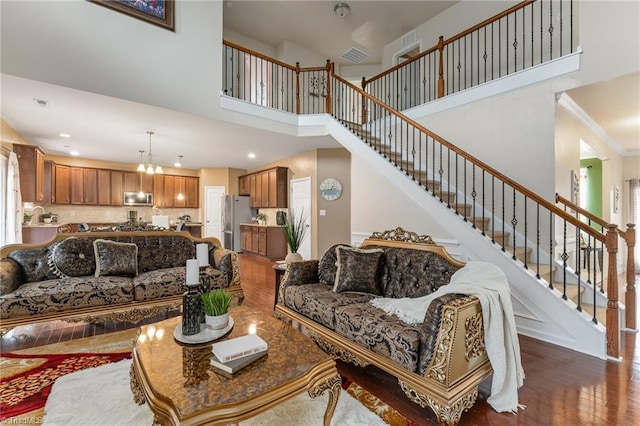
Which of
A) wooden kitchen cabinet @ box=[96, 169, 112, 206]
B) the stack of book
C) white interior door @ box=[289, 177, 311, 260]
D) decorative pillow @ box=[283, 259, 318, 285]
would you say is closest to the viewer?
the stack of book

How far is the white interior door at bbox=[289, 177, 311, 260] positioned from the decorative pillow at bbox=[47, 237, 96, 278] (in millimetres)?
4088

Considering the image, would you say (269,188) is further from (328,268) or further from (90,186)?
(328,268)

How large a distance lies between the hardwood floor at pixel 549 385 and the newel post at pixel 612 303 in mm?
126

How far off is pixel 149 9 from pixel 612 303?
5.77m

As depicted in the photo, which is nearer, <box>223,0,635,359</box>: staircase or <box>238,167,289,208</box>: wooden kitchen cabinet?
<box>223,0,635,359</box>: staircase


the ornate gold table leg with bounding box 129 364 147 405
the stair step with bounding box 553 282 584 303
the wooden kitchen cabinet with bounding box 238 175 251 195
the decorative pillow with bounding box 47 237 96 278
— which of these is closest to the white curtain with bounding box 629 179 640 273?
the stair step with bounding box 553 282 584 303

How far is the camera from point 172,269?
3.31 m

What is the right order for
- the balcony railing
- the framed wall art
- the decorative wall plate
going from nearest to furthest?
the framed wall art < the balcony railing < the decorative wall plate

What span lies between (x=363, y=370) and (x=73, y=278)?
2.87 meters

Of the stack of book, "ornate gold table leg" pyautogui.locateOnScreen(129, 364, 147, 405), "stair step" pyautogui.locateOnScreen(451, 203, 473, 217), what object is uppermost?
"stair step" pyautogui.locateOnScreen(451, 203, 473, 217)

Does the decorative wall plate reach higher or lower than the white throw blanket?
higher

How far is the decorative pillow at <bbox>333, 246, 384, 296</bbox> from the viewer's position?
2.58 metres

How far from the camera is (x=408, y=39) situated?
638 centimetres

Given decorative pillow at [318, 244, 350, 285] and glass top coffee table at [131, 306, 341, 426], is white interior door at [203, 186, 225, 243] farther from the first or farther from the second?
glass top coffee table at [131, 306, 341, 426]
